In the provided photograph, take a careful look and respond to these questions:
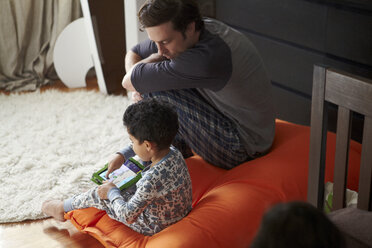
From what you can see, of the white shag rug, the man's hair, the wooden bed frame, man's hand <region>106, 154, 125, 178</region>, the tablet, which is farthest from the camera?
the white shag rug

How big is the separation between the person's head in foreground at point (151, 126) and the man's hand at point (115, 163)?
12.1 inches

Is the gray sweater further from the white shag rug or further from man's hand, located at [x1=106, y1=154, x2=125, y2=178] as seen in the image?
the white shag rug

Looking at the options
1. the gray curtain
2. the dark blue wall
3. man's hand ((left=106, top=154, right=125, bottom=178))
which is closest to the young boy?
man's hand ((left=106, top=154, right=125, bottom=178))

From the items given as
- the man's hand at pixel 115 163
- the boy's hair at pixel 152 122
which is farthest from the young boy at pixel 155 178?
the man's hand at pixel 115 163

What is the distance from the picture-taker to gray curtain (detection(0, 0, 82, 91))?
10.8ft

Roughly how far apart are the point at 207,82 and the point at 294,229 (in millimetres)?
1200

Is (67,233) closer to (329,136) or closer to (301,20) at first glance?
(329,136)

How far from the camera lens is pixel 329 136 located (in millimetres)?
2055

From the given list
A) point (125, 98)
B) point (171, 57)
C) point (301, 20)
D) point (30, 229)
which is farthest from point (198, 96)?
point (125, 98)

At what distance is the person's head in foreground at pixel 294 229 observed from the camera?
679 mm

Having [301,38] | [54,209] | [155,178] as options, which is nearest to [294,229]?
[155,178]

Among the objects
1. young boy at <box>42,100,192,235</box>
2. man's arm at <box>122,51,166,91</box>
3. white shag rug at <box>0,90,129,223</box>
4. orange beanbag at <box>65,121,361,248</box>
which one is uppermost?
man's arm at <box>122,51,166,91</box>

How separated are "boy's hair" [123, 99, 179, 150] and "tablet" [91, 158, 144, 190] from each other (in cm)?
26

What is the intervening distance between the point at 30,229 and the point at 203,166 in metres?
0.77
